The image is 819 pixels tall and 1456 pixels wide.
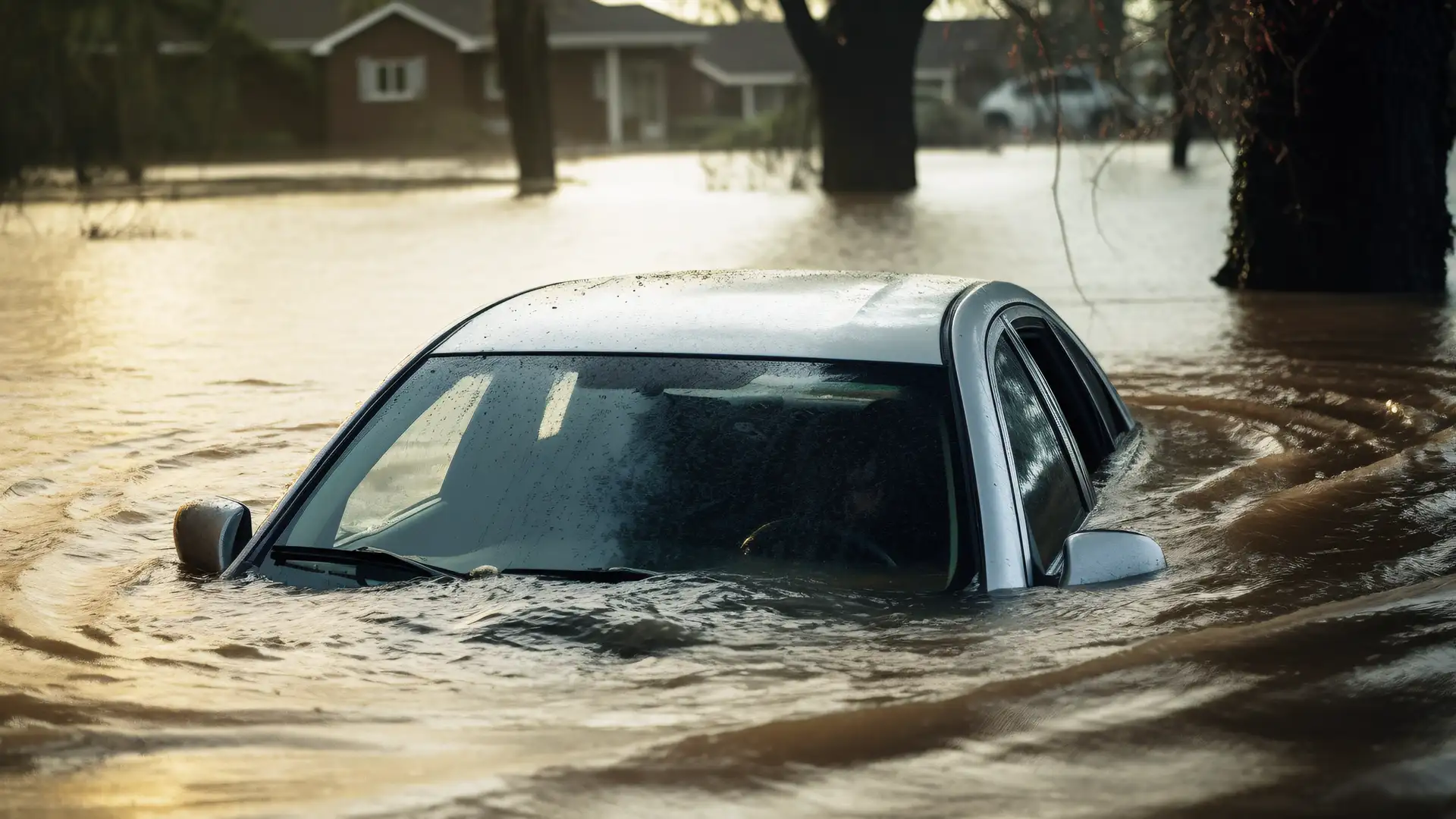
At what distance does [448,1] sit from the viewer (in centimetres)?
6719

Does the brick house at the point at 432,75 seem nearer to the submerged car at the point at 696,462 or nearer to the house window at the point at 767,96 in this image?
the house window at the point at 767,96

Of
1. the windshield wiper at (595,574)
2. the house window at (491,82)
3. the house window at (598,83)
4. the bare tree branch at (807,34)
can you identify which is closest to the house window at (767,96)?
the house window at (598,83)

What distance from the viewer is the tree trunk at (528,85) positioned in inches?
1506

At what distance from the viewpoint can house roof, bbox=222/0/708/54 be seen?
64000 mm

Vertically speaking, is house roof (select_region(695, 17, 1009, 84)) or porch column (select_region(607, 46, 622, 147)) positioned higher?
house roof (select_region(695, 17, 1009, 84))

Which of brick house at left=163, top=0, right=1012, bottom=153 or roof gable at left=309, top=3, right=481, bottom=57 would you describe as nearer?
brick house at left=163, top=0, right=1012, bottom=153

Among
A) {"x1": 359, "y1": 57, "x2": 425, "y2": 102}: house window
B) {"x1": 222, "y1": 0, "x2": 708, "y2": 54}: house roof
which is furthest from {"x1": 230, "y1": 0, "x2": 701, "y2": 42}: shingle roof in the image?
{"x1": 359, "y1": 57, "x2": 425, "y2": 102}: house window

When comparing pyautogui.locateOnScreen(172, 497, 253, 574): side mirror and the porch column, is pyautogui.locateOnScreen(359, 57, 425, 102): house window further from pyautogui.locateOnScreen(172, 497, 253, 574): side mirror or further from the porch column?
pyautogui.locateOnScreen(172, 497, 253, 574): side mirror

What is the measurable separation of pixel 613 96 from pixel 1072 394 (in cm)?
6062

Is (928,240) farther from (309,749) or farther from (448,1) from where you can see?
(448,1)

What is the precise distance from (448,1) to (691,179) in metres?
28.2

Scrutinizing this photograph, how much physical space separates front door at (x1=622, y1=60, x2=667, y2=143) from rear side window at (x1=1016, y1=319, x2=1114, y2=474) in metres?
61.5

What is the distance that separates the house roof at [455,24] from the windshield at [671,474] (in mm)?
59087

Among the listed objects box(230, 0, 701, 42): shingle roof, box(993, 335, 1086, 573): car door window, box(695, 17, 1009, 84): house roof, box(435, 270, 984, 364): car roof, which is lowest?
box(993, 335, 1086, 573): car door window
